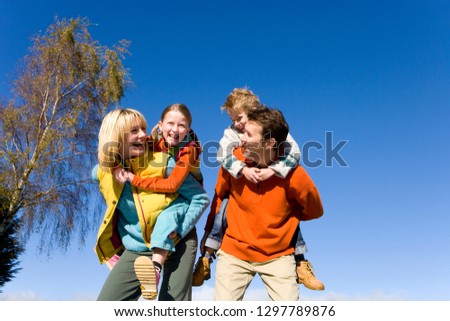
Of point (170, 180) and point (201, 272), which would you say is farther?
point (201, 272)

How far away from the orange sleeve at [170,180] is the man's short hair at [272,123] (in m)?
0.63

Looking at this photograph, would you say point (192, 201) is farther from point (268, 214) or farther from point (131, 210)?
point (268, 214)

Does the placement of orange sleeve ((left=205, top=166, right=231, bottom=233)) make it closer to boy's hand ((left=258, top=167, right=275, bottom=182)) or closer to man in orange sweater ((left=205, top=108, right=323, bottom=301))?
man in orange sweater ((left=205, top=108, right=323, bottom=301))

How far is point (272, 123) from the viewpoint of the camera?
3.94m

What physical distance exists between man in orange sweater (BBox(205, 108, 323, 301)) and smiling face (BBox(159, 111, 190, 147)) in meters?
0.49

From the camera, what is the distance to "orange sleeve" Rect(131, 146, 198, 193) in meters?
3.79

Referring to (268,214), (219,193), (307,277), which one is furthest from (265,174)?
(307,277)

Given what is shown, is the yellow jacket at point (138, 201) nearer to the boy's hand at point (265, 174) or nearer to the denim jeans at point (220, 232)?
the denim jeans at point (220, 232)

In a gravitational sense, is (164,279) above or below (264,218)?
below

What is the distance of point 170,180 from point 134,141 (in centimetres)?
45

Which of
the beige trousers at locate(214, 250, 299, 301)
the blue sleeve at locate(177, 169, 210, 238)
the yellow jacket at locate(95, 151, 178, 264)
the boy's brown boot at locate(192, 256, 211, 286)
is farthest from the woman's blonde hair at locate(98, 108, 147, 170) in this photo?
the beige trousers at locate(214, 250, 299, 301)

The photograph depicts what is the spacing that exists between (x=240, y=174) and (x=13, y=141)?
12.2 m
